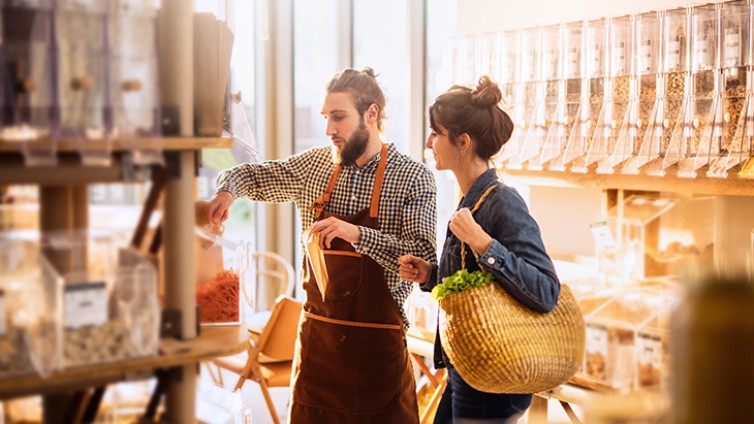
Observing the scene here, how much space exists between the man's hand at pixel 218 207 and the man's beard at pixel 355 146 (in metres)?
0.47

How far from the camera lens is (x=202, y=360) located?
1667mm

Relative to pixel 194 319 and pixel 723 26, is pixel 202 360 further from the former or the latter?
pixel 723 26

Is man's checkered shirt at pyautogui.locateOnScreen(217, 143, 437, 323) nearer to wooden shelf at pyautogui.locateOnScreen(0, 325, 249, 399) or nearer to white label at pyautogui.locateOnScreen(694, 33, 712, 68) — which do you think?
white label at pyautogui.locateOnScreen(694, 33, 712, 68)

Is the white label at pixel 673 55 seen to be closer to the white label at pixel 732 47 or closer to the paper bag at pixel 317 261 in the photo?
the white label at pixel 732 47

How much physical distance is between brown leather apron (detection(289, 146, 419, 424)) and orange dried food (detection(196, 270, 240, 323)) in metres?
0.82

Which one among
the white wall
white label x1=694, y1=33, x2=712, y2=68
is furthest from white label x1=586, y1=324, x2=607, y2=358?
the white wall

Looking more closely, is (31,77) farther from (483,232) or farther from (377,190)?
(377,190)

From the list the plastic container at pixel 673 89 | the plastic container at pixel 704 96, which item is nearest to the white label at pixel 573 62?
the plastic container at pixel 673 89

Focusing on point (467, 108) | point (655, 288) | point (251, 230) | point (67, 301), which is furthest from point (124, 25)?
point (251, 230)

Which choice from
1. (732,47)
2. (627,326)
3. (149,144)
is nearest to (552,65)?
(732,47)

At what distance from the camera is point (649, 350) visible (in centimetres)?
95

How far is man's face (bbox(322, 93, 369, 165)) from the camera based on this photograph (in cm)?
307

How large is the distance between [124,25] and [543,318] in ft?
4.41

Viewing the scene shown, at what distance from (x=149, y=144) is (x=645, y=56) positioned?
208 cm
